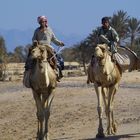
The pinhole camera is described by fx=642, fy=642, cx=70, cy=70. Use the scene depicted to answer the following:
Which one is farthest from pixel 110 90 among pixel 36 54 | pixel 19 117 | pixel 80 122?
pixel 19 117

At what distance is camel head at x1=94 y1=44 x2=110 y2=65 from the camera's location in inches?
640

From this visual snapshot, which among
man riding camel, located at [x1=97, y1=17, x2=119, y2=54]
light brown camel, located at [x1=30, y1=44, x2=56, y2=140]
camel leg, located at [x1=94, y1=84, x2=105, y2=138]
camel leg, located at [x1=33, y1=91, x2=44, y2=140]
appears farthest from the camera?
man riding camel, located at [x1=97, y1=17, x2=119, y2=54]

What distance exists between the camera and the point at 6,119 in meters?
26.4

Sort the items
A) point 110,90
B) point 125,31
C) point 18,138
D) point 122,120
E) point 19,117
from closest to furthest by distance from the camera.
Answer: point 110,90, point 18,138, point 122,120, point 19,117, point 125,31

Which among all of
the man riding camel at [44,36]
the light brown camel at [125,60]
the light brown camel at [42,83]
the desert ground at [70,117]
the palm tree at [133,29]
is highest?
the palm tree at [133,29]

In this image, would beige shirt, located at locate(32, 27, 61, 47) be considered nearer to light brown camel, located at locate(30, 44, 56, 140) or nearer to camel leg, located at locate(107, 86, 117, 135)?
light brown camel, located at locate(30, 44, 56, 140)

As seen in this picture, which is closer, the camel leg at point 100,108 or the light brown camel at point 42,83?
the light brown camel at point 42,83

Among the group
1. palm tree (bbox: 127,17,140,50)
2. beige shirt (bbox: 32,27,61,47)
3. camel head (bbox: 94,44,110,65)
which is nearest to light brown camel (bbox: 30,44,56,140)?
beige shirt (bbox: 32,27,61,47)

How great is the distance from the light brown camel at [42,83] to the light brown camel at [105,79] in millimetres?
1185

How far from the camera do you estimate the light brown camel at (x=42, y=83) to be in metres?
16.2

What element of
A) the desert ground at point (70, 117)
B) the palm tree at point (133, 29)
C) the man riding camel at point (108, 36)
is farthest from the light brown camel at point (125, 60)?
the palm tree at point (133, 29)

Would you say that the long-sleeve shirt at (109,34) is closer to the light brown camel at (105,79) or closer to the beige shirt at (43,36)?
the light brown camel at (105,79)

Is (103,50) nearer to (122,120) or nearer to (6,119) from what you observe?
(122,120)

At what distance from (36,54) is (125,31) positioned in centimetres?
6036
